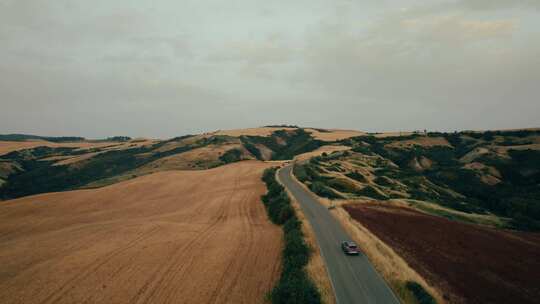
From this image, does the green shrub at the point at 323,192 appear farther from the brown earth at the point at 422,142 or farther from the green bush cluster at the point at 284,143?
the brown earth at the point at 422,142

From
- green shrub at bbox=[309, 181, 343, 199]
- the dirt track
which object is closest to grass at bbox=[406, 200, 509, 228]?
green shrub at bbox=[309, 181, 343, 199]

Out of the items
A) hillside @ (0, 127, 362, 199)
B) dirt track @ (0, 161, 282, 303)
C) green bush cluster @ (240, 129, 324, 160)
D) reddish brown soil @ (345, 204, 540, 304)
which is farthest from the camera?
green bush cluster @ (240, 129, 324, 160)

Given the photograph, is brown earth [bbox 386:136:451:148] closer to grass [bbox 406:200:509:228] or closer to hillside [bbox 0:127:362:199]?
hillside [bbox 0:127:362:199]

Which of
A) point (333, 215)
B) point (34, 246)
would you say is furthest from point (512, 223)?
point (34, 246)

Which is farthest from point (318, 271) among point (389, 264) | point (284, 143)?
point (284, 143)

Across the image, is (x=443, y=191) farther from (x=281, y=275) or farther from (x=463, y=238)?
(x=281, y=275)

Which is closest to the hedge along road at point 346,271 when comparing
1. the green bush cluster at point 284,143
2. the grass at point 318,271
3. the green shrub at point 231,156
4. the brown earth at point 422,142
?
the grass at point 318,271
